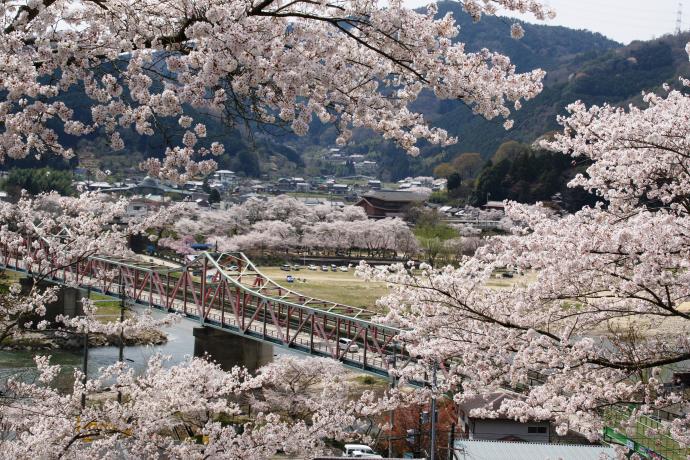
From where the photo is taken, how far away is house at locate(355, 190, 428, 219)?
6022 cm

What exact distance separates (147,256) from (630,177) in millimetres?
37110

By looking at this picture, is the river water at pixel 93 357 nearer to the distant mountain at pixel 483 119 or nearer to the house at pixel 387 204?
the distant mountain at pixel 483 119

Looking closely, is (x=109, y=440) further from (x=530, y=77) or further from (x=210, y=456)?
(x=530, y=77)

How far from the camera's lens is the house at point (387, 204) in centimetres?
6022

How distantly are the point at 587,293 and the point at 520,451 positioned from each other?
7.00 m

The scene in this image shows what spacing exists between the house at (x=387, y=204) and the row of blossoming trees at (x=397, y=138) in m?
54.2

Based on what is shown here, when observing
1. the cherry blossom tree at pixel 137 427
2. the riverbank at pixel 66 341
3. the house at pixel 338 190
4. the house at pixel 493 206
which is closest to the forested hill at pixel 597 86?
the house at pixel 338 190

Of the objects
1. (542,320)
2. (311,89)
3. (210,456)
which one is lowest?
(210,456)

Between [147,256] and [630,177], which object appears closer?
[630,177]

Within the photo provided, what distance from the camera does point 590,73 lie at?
96.6 meters

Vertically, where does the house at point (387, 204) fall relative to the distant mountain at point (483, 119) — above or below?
below

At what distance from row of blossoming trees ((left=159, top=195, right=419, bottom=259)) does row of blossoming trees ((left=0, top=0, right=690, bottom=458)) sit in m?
38.9

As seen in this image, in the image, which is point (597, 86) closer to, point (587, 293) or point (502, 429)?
point (502, 429)

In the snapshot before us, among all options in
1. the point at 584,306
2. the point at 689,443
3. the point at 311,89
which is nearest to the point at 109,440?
the point at 311,89
